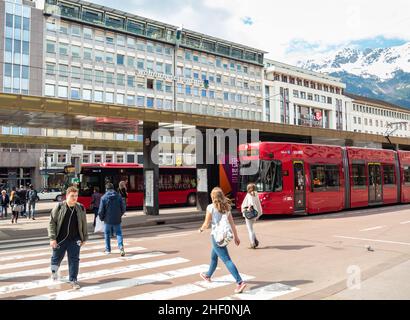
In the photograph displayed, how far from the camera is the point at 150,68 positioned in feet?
208

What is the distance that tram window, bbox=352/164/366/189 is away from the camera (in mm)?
20130

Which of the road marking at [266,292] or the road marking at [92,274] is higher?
the road marking at [266,292]

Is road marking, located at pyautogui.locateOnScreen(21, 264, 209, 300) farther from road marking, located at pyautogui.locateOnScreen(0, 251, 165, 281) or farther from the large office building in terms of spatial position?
the large office building

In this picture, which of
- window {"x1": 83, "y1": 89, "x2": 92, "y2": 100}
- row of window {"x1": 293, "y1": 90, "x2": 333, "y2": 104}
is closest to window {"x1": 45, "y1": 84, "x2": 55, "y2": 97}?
window {"x1": 83, "y1": 89, "x2": 92, "y2": 100}

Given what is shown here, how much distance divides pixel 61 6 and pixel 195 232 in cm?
5125

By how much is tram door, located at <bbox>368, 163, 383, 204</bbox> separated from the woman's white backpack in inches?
658

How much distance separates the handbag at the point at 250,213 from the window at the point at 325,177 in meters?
8.53

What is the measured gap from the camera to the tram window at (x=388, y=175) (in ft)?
72.9

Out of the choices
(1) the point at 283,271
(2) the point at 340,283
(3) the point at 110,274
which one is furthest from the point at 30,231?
(2) the point at 340,283

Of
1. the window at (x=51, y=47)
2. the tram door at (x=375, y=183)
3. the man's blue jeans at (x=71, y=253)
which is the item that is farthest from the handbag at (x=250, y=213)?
the window at (x=51, y=47)

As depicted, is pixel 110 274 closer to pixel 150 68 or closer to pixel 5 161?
pixel 5 161

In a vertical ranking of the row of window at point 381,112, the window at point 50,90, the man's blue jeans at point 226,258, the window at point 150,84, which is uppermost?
the row of window at point 381,112

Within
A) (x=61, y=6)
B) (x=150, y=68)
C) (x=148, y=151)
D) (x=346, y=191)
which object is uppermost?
(x=61, y=6)

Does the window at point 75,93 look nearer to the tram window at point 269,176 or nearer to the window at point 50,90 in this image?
the window at point 50,90
